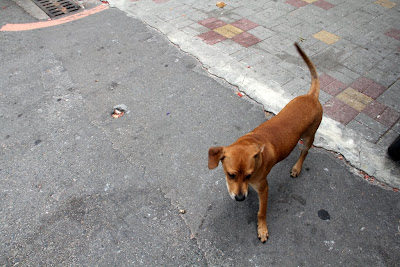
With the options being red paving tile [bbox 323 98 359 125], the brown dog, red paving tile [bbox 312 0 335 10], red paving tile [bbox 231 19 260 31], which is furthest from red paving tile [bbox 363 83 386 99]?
red paving tile [bbox 312 0 335 10]

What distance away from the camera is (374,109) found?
4.15m

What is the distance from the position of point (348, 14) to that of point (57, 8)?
704 cm

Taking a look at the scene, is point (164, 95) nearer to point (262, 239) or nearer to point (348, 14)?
point (262, 239)

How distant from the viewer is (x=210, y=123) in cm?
413

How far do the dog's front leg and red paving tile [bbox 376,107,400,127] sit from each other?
2.36 metres

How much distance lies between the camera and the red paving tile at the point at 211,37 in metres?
5.72

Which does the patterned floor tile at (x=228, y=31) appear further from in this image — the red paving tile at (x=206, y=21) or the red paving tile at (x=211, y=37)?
the red paving tile at (x=206, y=21)

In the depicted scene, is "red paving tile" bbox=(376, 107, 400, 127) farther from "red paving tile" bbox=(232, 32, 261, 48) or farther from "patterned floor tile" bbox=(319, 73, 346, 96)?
"red paving tile" bbox=(232, 32, 261, 48)

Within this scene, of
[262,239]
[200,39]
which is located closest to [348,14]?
[200,39]

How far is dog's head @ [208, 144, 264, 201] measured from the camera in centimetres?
230

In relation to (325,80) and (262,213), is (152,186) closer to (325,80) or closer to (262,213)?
(262,213)

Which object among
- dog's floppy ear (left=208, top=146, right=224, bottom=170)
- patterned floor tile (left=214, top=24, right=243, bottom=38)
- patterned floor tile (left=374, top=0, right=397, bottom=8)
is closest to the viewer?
dog's floppy ear (left=208, top=146, right=224, bottom=170)

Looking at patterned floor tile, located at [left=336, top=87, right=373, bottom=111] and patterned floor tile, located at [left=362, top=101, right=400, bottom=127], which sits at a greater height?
patterned floor tile, located at [left=336, top=87, right=373, bottom=111]

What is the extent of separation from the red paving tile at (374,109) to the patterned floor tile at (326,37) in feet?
6.40
